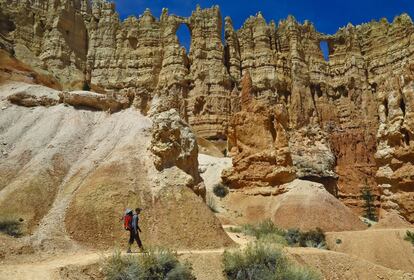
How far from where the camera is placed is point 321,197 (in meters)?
28.2

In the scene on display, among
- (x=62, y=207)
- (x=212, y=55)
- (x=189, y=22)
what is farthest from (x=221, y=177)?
(x=189, y=22)

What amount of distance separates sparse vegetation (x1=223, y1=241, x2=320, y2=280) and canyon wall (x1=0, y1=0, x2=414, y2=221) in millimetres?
38690

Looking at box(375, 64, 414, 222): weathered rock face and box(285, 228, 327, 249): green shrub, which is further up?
box(375, 64, 414, 222): weathered rock face

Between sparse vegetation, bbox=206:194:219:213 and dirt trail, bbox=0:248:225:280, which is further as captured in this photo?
sparse vegetation, bbox=206:194:219:213

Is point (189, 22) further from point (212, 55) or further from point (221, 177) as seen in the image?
point (221, 177)

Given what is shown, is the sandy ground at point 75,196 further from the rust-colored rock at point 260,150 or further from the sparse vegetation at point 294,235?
the rust-colored rock at point 260,150

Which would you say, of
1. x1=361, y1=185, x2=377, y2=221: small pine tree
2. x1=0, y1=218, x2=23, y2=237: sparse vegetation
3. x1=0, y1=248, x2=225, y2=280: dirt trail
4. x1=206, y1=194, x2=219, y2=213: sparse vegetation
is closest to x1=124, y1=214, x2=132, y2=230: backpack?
x1=0, y1=248, x2=225, y2=280: dirt trail

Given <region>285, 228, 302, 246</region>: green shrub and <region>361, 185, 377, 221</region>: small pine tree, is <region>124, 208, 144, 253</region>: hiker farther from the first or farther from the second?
<region>361, 185, 377, 221</region>: small pine tree

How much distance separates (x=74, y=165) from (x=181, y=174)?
415 centimetres

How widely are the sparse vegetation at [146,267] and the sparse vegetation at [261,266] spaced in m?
1.21

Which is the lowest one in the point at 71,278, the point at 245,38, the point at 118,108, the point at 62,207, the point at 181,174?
the point at 71,278

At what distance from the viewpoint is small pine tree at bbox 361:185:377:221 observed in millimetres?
41722

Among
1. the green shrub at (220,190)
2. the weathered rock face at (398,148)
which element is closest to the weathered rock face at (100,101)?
the green shrub at (220,190)

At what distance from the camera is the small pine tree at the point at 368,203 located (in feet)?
137
